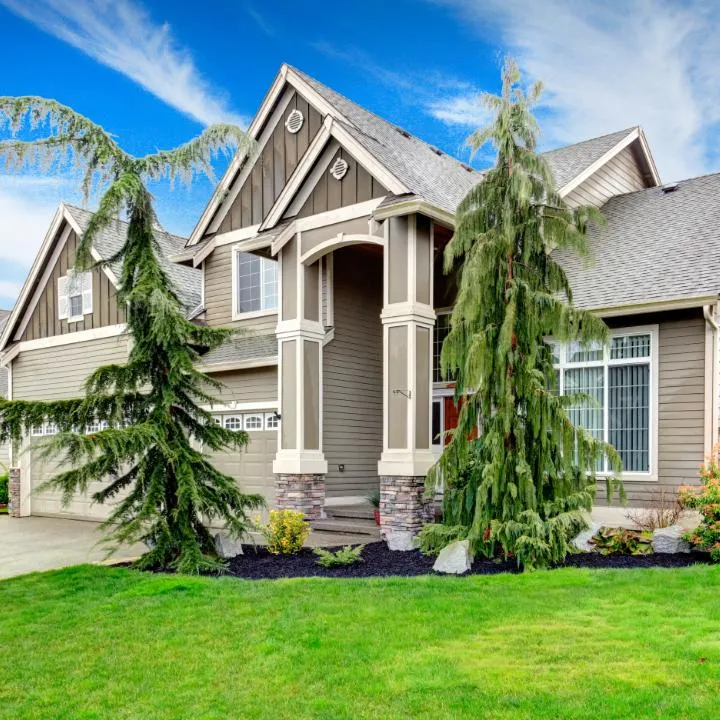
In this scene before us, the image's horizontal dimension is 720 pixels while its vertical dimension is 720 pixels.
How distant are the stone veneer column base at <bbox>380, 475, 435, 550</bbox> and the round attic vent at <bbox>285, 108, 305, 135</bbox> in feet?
24.6

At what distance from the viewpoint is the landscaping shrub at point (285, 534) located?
→ 997 centimetres

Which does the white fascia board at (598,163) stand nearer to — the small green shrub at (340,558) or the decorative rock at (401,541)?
the decorative rock at (401,541)

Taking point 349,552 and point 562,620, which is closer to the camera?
point 562,620

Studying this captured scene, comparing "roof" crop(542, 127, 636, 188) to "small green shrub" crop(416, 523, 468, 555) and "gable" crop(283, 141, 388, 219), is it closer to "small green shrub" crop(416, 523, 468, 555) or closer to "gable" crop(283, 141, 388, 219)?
"gable" crop(283, 141, 388, 219)

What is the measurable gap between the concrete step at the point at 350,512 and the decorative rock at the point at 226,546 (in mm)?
2458

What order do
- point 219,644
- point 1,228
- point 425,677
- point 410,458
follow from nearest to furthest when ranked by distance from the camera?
1. point 425,677
2. point 219,644
3. point 410,458
4. point 1,228

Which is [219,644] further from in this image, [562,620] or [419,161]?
[419,161]

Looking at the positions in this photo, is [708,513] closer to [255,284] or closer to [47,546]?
[255,284]

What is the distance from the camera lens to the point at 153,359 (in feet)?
31.1

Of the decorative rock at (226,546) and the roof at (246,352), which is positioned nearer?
the decorative rock at (226,546)

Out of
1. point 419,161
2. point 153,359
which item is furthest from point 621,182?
point 153,359

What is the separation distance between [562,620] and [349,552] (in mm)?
3531

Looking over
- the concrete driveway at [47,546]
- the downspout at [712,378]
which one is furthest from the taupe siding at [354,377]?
the downspout at [712,378]

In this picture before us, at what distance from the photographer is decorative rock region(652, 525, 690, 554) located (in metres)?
8.63
